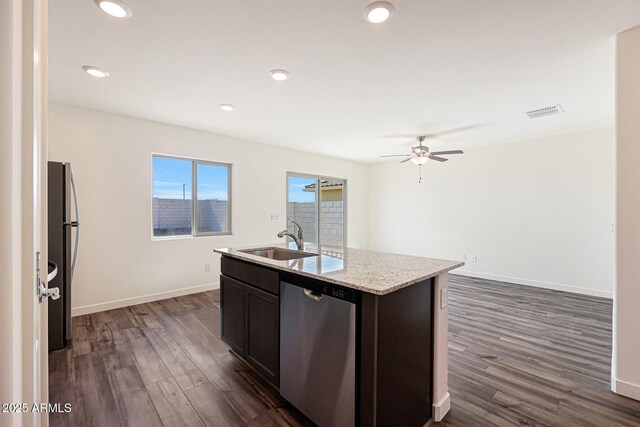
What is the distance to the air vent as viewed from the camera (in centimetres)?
337

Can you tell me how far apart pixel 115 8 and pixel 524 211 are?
578cm

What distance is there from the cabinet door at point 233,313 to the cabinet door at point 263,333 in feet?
0.31

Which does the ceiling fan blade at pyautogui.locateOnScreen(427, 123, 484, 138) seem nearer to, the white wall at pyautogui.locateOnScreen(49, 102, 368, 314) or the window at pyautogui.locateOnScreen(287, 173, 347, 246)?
the window at pyautogui.locateOnScreen(287, 173, 347, 246)

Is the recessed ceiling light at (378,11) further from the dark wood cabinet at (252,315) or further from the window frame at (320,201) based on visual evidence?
the window frame at (320,201)

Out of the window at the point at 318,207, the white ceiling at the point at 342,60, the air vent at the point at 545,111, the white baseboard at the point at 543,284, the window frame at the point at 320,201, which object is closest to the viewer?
the white ceiling at the point at 342,60

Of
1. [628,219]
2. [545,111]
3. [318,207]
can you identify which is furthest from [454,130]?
[318,207]

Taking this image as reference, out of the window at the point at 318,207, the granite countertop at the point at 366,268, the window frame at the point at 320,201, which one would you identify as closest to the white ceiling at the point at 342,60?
the granite countertop at the point at 366,268

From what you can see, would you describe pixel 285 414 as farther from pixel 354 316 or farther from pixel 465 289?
pixel 465 289

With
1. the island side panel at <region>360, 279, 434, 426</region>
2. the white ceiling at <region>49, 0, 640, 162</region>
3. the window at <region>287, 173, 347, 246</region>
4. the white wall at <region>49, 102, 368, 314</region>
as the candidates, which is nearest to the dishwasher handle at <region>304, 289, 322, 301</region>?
the island side panel at <region>360, 279, 434, 426</region>

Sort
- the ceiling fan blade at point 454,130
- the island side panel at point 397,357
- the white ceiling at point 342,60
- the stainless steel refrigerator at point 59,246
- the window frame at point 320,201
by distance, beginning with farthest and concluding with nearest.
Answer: the window frame at point 320,201 → the ceiling fan blade at point 454,130 → the stainless steel refrigerator at point 59,246 → the white ceiling at point 342,60 → the island side panel at point 397,357

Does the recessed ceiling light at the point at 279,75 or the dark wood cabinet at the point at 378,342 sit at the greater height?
the recessed ceiling light at the point at 279,75

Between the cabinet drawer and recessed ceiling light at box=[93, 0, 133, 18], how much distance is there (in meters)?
1.80

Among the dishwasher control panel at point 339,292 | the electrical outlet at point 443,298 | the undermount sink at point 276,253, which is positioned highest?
the undermount sink at point 276,253

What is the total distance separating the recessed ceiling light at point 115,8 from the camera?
1.69 meters
